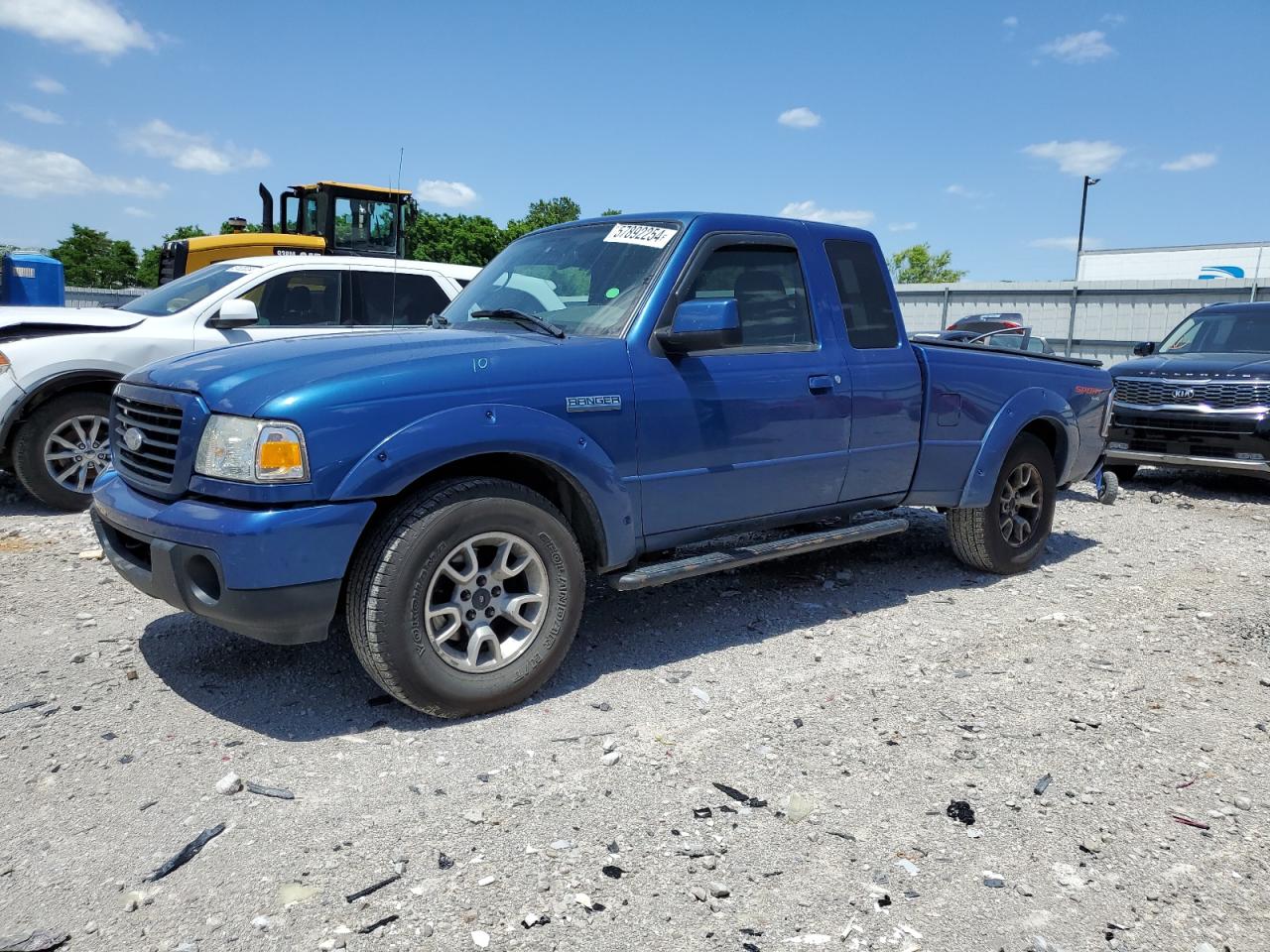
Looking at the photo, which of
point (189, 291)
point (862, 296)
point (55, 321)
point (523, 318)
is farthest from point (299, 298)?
point (862, 296)

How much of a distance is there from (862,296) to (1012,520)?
1.85m

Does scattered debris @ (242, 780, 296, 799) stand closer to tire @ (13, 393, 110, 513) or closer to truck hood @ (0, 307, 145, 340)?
tire @ (13, 393, 110, 513)

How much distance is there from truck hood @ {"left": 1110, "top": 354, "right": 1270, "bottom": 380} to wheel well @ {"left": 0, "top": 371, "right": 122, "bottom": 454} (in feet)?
29.2

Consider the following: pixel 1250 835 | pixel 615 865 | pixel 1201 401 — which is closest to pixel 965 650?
pixel 1250 835

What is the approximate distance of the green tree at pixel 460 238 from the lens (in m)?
53.4

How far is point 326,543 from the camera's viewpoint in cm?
320

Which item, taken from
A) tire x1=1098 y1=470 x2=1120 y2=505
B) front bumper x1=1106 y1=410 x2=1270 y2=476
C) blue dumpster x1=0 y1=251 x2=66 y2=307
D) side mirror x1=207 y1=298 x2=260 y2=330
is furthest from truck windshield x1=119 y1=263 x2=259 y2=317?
front bumper x1=1106 y1=410 x2=1270 y2=476

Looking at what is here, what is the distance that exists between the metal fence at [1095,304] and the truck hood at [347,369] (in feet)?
61.3

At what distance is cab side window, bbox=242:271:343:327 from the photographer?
25.0 ft

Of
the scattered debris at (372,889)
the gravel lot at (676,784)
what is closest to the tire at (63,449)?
the gravel lot at (676,784)

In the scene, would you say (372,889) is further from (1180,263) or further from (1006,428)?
(1180,263)

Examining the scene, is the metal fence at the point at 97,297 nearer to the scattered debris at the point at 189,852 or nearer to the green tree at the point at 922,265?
the scattered debris at the point at 189,852

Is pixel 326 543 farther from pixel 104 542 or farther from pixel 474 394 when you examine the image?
pixel 104 542

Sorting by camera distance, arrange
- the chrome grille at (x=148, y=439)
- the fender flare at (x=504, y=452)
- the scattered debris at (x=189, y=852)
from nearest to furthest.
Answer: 1. the scattered debris at (x=189, y=852)
2. the fender flare at (x=504, y=452)
3. the chrome grille at (x=148, y=439)
